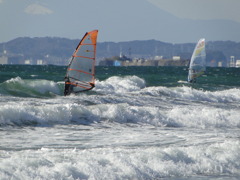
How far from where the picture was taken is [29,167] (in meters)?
11.5

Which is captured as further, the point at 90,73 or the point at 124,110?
the point at 90,73

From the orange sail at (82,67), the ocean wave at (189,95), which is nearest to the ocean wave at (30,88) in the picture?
the orange sail at (82,67)

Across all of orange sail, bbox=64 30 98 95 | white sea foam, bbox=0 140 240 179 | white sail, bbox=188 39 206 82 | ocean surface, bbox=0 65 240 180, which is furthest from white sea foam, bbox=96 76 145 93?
white sea foam, bbox=0 140 240 179

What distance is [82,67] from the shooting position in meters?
28.5

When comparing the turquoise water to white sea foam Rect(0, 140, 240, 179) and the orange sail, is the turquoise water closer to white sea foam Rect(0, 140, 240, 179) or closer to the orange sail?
the orange sail

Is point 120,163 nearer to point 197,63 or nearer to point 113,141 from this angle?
point 113,141

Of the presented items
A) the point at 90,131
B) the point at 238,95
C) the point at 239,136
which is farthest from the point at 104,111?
the point at 238,95

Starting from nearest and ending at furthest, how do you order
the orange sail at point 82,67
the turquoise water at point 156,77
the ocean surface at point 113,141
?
the ocean surface at point 113,141 < the orange sail at point 82,67 < the turquoise water at point 156,77

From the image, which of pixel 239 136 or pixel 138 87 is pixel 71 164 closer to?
pixel 239 136

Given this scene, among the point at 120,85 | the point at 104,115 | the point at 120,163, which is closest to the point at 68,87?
the point at 104,115

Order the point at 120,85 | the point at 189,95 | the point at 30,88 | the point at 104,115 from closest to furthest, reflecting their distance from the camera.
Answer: the point at 104,115 < the point at 30,88 < the point at 189,95 < the point at 120,85

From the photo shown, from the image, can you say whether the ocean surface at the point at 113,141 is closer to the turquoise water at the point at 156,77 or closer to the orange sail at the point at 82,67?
the orange sail at the point at 82,67

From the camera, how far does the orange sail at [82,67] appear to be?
28.2 meters

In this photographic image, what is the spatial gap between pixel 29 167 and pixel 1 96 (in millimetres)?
15803
